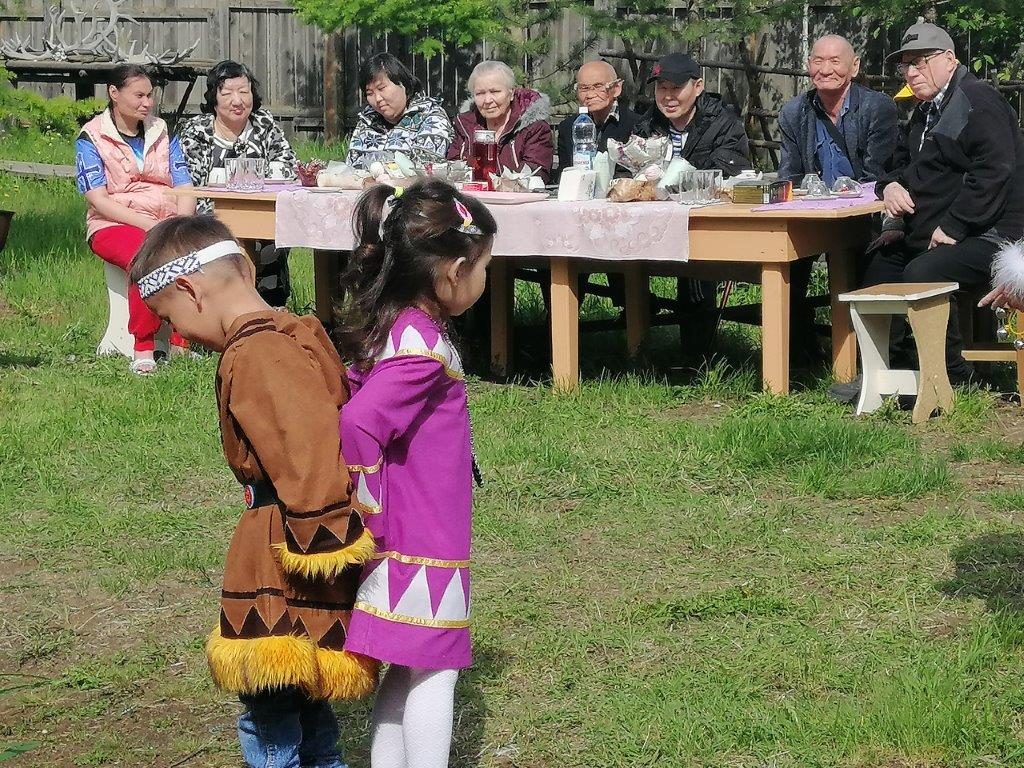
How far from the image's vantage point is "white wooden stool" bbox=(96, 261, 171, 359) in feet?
25.5

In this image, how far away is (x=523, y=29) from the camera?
1423cm

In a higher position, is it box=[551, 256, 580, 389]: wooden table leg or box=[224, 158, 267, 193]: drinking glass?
box=[224, 158, 267, 193]: drinking glass

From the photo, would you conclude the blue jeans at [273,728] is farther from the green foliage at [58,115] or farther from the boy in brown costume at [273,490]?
the green foliage at [58,115]

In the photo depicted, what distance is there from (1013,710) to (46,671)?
2431mm

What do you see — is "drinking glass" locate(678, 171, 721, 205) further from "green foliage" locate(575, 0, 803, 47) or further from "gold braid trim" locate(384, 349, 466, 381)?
"green foliage" locate(575, 0, 803, 47)

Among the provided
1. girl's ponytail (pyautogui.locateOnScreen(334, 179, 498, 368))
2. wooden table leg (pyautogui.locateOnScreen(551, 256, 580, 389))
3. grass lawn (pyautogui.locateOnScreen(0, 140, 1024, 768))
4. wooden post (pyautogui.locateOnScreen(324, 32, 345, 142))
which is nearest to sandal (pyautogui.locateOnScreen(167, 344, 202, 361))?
grass lawn (pyautogui.locateOnScreen(0, 140, 1024, 768))

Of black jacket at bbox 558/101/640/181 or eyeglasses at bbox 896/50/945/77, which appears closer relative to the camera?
eyeglasses at bbox 896/50/945/77

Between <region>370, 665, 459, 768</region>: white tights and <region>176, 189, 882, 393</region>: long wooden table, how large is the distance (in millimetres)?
3720

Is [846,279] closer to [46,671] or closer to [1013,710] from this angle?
[1013,710]

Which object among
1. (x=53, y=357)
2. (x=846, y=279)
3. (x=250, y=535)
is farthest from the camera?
(x=53, y=357)

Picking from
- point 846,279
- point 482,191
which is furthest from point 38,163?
point 846,279

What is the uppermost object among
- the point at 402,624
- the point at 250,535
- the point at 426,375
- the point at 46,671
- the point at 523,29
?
the point at 523,29

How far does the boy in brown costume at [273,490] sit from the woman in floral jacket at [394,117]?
194 inches

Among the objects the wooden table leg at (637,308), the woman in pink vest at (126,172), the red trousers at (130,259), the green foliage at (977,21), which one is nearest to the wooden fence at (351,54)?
the green foliage at (977,21)
